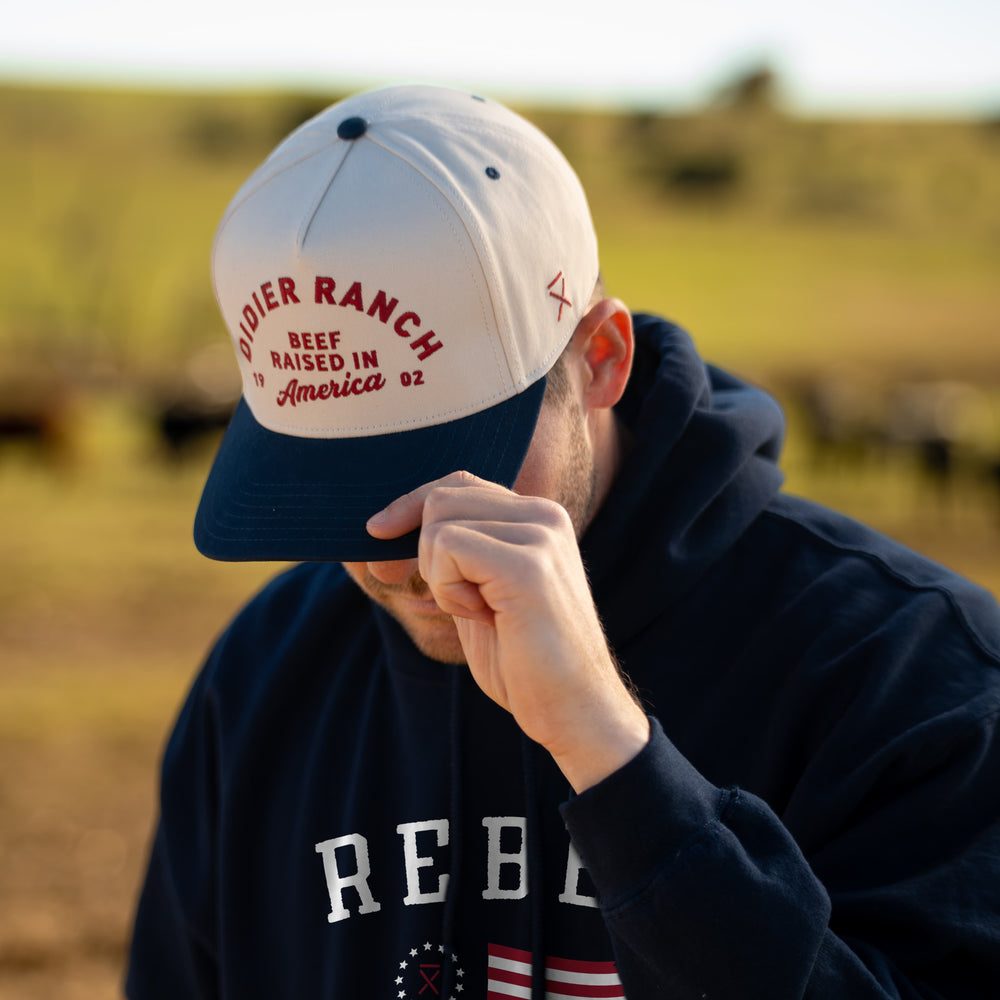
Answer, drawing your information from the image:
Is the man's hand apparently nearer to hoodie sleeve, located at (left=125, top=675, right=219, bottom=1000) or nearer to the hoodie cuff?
the hoodie cuff

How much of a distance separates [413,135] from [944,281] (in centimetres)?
4149

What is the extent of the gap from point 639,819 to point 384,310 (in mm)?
785

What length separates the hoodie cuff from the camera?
1278mm

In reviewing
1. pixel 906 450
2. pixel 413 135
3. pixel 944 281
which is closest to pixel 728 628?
pixel 413 135

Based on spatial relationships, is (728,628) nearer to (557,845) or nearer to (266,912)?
(557,845)

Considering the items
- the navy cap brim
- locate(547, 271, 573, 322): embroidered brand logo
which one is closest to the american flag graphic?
the navy cap brim

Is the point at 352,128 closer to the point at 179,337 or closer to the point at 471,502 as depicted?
the point at 471,502

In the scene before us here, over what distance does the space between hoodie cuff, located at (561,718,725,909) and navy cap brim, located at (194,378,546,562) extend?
0.48 m

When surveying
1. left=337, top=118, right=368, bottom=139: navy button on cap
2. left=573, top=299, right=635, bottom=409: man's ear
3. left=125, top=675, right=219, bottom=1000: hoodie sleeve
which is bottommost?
left=125, top=675, right=219, bottom=1000: hoodie sleeve

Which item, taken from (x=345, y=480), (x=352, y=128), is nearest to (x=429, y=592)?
(x=345, y=480)

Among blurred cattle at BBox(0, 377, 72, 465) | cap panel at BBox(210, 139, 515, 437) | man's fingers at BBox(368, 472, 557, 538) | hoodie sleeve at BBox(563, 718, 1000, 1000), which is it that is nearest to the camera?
hoodie sleeve at BBox(563, 718, 1000, 1000)

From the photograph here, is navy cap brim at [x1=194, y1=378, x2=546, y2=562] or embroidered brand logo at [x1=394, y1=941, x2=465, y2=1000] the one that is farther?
embroidered brand logo at [x1=394, y1=941, x2=465, y2=1000]

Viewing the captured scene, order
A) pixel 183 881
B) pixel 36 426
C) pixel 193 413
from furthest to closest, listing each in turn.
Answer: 1. pixel 193 413
2. pixel 36 426
3. pixel 183 881

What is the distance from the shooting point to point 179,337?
3388cm
